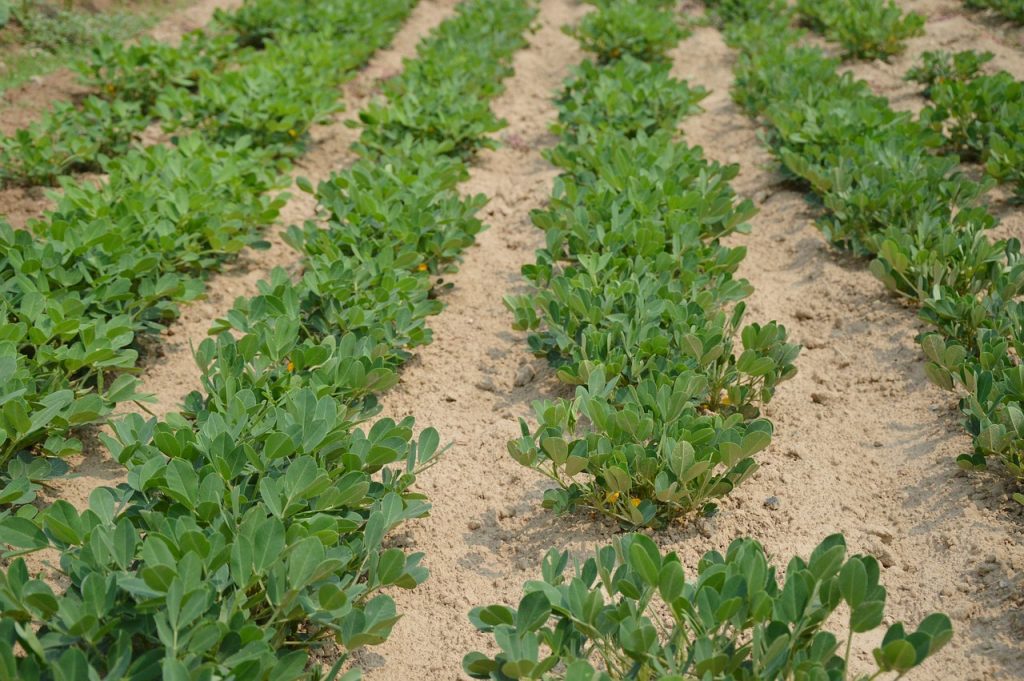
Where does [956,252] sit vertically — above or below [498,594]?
above

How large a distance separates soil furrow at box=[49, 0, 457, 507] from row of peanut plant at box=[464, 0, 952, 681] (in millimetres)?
1478

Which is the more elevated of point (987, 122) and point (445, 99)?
point (987, 122)

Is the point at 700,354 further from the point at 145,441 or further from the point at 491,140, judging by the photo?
the point at 491,140

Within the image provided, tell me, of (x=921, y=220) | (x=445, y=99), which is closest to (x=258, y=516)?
(x=921, y=220)

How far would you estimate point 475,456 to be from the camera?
3619 mm

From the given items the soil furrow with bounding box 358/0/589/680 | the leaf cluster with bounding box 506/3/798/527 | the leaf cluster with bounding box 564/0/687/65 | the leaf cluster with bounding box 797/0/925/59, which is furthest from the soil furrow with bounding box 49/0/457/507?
the leaf cluster with bounding box 797/0/925/59

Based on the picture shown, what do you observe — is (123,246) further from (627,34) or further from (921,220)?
(627,34)

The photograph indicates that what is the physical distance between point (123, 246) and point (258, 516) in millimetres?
2142

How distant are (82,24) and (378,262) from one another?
6.01m

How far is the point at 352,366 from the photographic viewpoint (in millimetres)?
3410

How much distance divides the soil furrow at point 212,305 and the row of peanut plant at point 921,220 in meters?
2.87

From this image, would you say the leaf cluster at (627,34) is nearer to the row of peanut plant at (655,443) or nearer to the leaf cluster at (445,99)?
the leaf cluster at (445,99)

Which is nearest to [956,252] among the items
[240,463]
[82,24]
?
[240,463]

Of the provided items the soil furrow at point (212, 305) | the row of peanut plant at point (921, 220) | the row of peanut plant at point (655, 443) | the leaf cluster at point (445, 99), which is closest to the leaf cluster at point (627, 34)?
the leaf cluster at point (445, 99)
